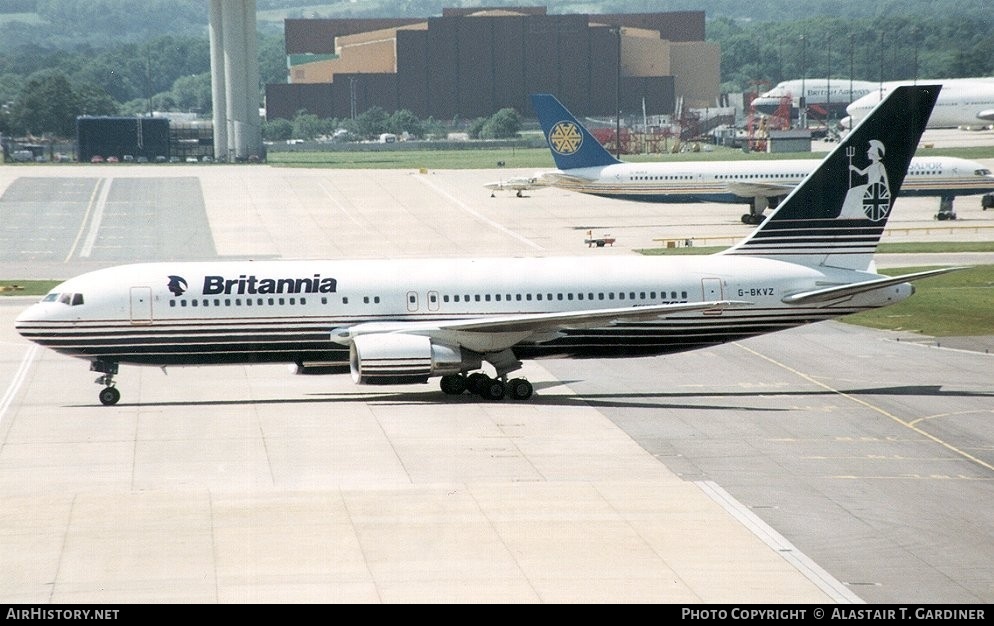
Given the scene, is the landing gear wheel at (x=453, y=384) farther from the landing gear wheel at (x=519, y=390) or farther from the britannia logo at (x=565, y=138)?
the britannia logo at (x=565, y=138)

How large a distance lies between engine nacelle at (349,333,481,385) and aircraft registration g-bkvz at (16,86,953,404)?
41 millimetres

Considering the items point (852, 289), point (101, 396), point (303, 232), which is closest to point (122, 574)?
point (101, 396)

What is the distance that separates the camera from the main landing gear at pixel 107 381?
39938 mm

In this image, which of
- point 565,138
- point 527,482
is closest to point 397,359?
point 527,482

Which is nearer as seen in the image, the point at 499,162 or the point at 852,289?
the point at 852,289

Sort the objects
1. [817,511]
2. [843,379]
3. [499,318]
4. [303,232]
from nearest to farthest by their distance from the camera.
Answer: [817,511] → [499,318] → [843,379] → [303,232]

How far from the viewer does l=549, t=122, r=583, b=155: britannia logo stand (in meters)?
95.2

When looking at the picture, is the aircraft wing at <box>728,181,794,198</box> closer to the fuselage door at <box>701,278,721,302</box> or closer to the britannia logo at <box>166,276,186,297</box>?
the fuselage door at <box>701,278,721,302</box>

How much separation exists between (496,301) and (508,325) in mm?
1714

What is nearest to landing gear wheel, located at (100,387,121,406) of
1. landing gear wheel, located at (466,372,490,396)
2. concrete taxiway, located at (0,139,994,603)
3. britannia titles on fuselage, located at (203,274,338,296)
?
concrete taxiway, located at (0,139,994,603)

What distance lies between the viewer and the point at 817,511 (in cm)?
2764

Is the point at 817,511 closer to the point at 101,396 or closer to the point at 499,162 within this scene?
the point at 101,396
